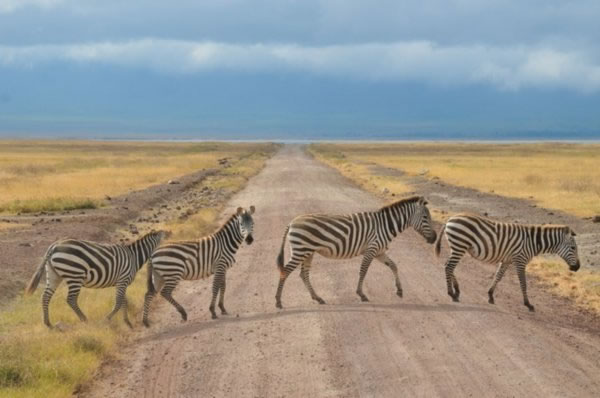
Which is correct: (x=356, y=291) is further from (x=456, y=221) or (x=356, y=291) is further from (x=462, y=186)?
(x=462, y=186)

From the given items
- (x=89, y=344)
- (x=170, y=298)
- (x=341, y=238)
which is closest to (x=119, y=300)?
(x=170, y=298)

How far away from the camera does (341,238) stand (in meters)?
16.2

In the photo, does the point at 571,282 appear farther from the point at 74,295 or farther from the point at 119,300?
the point at 74,295

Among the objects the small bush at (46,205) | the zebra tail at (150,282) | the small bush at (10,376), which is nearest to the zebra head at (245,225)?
the zebra tail at (150,282)

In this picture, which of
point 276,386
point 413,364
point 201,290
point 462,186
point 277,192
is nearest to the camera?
point 276,386

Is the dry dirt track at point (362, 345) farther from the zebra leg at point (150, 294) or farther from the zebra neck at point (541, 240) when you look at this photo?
the zebra neck at point (541, 240)

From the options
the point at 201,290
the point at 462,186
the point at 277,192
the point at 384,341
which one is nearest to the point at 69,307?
the point at 201,290

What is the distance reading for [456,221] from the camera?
53.6 ft

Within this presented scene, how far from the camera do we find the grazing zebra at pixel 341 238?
1596 cm

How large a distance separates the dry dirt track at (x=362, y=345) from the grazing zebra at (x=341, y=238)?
634 mm

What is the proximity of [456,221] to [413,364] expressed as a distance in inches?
222

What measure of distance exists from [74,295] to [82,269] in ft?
1.63

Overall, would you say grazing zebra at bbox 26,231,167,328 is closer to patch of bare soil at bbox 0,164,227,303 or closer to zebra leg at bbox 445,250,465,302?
patch of bare soil at bbox 0,164,227,303

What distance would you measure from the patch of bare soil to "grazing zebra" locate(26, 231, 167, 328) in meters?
3.99
